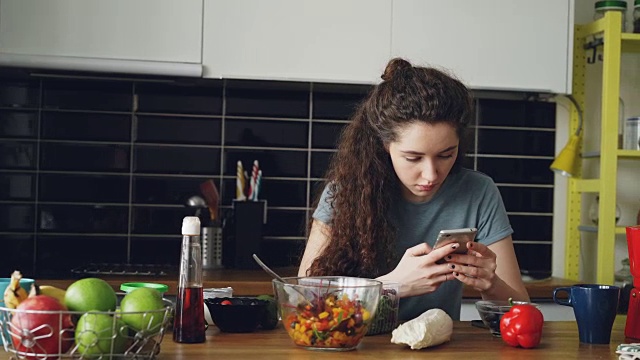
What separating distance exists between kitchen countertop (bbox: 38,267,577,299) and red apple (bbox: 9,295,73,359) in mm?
1371

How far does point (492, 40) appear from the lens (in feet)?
10.4

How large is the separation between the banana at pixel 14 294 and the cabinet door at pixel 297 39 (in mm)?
1727

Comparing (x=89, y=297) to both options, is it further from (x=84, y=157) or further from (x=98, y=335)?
(x=84, y=157)

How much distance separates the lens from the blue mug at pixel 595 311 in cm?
176

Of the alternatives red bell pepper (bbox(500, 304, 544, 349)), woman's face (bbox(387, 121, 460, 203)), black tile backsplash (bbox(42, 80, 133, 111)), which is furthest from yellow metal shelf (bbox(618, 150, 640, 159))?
black tile backsplash (bbox(42, 80, 133, 111))

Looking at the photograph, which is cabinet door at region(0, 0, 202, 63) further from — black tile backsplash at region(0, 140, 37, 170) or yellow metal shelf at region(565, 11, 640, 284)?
yellow metal shelf at region(565, 11, 640, 284)

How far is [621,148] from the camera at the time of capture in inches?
128

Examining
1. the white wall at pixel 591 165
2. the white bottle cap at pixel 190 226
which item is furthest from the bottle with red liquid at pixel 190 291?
the white wall at pixel 591 165

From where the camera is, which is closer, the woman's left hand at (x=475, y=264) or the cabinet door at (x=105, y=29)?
the woman's left hand at (x=475, y=264)

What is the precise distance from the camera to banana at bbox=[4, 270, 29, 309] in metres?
1.37

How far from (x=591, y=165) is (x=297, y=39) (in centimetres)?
127

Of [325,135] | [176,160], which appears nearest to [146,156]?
[176,160]

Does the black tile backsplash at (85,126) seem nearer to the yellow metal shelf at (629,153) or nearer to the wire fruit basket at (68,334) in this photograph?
the yellow metal shelf at (629,153)

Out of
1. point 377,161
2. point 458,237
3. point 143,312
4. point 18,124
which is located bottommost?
point 143,312
